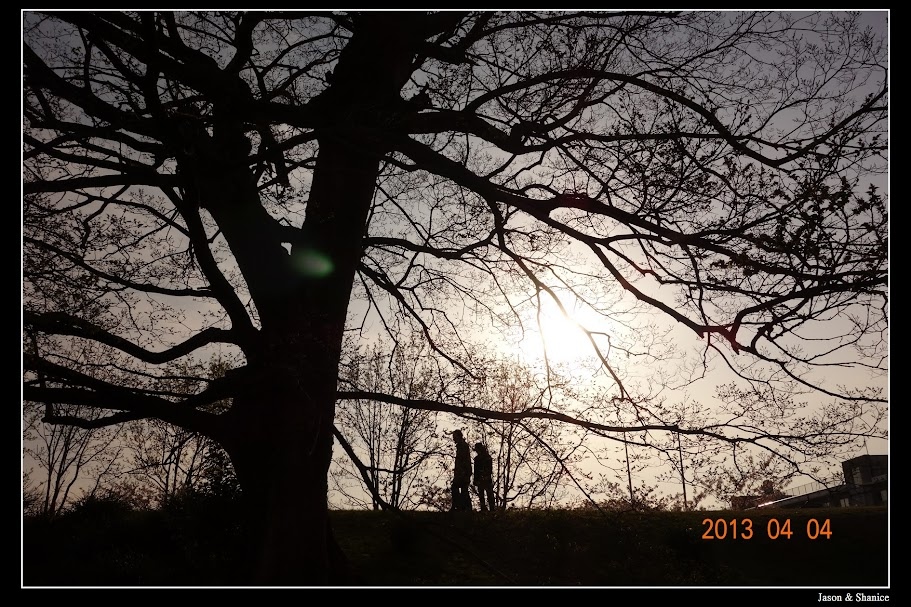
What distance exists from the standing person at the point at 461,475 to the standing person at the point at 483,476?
0.26 metres

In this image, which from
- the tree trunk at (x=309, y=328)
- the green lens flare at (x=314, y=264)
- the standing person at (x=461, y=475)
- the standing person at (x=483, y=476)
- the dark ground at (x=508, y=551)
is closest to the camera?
the tree trunk at (x=309, y=328)

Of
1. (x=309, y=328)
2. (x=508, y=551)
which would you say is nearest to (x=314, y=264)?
(x=309, y=328)

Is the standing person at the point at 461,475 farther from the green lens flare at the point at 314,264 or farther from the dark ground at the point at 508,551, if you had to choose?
the green lens flare at the point at 314,264

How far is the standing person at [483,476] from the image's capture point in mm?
12633

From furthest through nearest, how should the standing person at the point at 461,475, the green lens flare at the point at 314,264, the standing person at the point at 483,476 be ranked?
the standing person at the point at 483,476 < the standing person at the point at 461,475 < the green lens flare at the point at 314,264

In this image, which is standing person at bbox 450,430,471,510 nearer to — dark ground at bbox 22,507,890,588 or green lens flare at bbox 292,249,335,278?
dark ground at bbox 22,507,890,588

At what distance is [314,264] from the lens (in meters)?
6.93

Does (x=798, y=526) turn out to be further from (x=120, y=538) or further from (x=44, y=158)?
(x=44, y=158)

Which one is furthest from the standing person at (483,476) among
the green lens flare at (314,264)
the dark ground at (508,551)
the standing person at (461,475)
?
the green lens flare at (314,264)

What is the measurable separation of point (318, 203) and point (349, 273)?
82 centimetres

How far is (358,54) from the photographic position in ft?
25.0

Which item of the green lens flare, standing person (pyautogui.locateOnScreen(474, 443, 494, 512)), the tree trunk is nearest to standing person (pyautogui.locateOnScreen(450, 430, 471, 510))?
standing person (pyautogui.locateOnScreen(474, 443, 494, 512))

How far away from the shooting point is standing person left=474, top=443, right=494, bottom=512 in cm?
1263

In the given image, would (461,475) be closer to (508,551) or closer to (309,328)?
(508,551)
